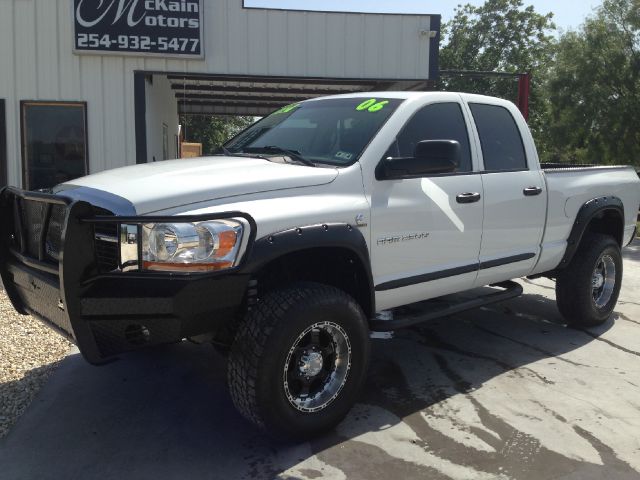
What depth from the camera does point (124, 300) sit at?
2.90 m

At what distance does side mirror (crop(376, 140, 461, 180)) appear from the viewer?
3.69 meters

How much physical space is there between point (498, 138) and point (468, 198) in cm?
85

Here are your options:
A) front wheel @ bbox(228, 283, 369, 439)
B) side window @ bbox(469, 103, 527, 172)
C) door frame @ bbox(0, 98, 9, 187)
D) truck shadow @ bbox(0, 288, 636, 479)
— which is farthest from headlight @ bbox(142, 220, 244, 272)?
door frame @ bbox(0, 98, 9, 187)

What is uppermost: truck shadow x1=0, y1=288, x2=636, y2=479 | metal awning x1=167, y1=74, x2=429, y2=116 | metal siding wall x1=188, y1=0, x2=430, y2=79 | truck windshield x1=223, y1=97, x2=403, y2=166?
metal siding wall x1=188, y1=0, x2=430, y2=79

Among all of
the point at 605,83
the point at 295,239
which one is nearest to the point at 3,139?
the point at 295,239

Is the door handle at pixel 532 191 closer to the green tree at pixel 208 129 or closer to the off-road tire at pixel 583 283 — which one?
the off-road tire at pixel 583 283

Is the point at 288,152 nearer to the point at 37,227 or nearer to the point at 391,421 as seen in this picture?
the point at 37,227

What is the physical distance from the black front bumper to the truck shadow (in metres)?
0.73

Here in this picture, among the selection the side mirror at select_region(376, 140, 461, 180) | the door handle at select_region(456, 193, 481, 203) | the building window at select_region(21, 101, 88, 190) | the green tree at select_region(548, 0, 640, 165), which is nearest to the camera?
the side mirror at select_region(376, 140, 461, 180)

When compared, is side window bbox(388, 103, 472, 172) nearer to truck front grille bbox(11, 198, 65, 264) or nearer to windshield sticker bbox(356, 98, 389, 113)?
windshield sticker bbox(356, 98, 389, 113)

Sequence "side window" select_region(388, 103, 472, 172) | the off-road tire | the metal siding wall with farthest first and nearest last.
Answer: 1. the metal siding wall
2. the off-road tire
3. "side window" select_region(388, 103, 472, 172)

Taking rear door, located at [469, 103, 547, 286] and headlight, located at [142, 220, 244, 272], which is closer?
headlight, located at [142, 220, 244, 272]

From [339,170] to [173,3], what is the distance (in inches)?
292

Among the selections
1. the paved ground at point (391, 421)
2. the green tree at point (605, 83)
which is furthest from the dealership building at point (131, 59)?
the green tree at point (605, 83)
